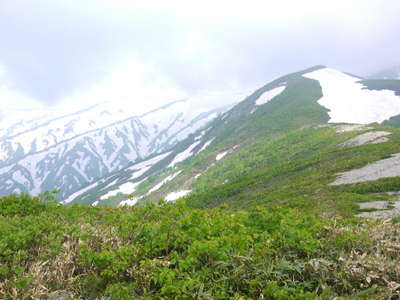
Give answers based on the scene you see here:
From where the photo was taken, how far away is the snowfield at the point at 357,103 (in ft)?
306

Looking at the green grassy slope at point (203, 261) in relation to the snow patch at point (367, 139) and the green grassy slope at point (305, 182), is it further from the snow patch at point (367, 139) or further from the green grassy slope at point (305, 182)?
the snow patch at point (367, 139)

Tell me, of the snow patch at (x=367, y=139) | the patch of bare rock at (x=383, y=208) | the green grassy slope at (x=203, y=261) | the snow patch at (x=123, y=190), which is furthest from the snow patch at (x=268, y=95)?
the green grassy slope at (x=203, y=261)

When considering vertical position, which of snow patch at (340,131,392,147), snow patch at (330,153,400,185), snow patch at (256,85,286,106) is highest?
snow patch at (330,153,400,185)

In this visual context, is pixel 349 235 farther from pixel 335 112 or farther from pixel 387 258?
pixel 335 112

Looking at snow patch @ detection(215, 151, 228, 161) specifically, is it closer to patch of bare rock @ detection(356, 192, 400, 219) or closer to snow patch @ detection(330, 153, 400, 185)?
snow patch @ detection(330, 153, 400, 185)

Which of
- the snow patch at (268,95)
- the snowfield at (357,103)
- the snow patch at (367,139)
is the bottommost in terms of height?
the snowfield at (357,103)

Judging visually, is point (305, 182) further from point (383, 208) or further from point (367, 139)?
point (367, 139)

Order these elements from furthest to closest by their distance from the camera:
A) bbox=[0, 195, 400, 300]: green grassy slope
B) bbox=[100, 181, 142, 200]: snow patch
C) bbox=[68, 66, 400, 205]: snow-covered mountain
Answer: bbox=[100, 181, 142, 200]: snow patch
bbox=[68, 66, 400, 205]: snow-covered mountain
bbox=[0, 195, 400, 300]: green grassy slope

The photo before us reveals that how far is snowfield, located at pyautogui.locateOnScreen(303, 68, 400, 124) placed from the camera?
93.1 metres

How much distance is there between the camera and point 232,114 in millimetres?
187875

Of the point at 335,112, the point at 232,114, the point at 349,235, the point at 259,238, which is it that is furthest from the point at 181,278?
the point at 232,114

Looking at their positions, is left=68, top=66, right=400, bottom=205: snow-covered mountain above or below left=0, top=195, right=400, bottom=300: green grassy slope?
below

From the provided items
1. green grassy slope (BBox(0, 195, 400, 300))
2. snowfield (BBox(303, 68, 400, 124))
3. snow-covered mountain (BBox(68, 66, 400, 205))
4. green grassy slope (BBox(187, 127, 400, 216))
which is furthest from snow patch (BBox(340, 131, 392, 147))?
snowfield (BBox(303, 68, 400, 124))

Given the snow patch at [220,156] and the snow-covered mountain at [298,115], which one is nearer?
the snow-covered mountain at [298,115]
